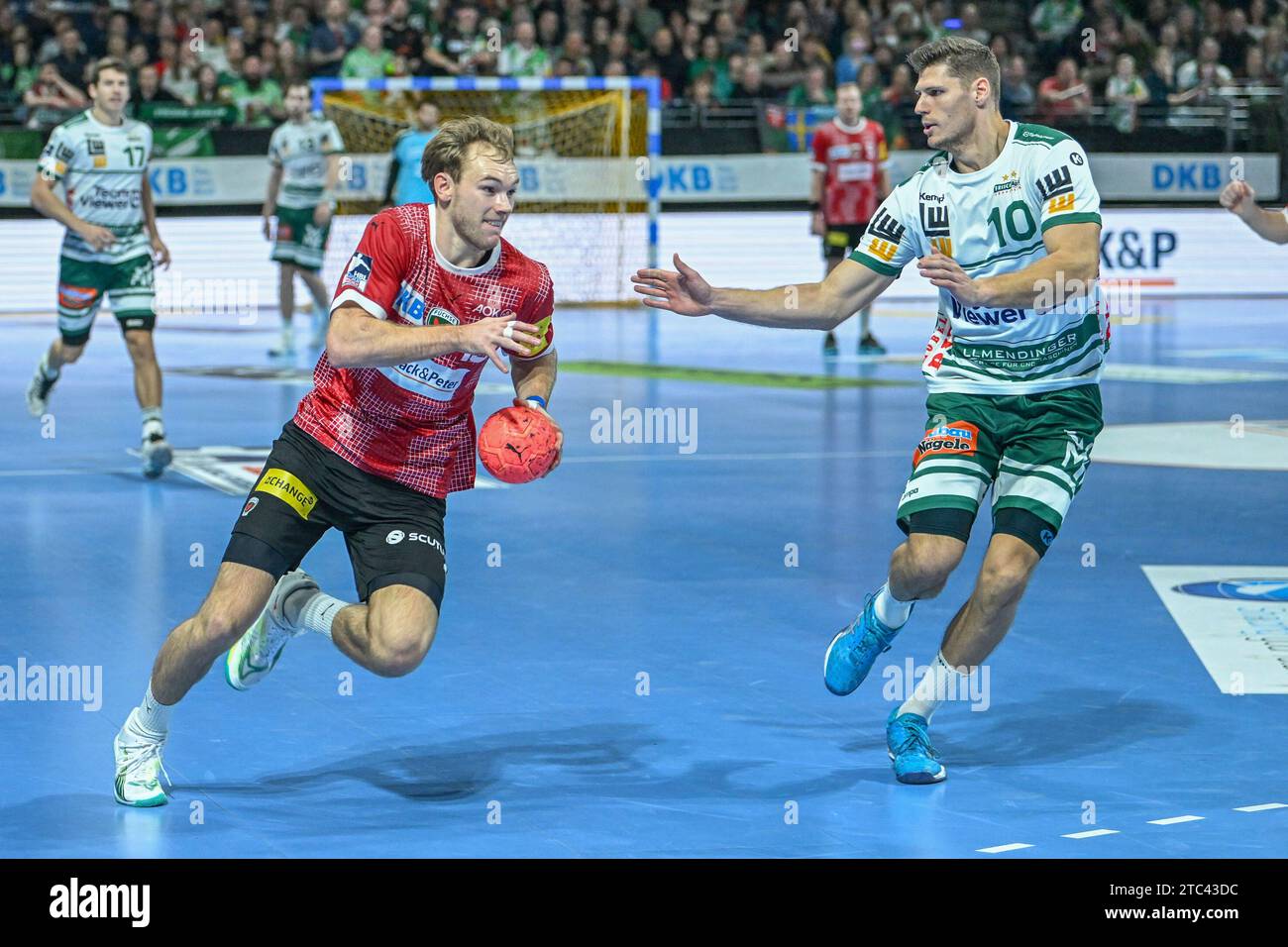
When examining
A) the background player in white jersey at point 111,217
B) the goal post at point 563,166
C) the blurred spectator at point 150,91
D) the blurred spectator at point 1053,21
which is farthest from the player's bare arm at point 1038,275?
the blurred spectator at point 1053,21

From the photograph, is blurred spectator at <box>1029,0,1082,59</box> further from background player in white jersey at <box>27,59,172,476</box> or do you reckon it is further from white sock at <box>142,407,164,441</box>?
white sock at <box>142,407,164,441</box>

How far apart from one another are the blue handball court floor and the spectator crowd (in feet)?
38.3

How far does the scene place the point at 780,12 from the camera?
27625 millimetres

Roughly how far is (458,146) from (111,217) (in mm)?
6540

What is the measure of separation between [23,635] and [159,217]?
16.7m

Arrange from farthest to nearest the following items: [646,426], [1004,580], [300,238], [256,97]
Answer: [256,97] < [300,238] < [646,426] < [1004,580]

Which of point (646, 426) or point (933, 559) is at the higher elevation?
point (933, 559)

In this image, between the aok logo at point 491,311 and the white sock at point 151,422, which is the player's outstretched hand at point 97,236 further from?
the aok logo at point 491,311

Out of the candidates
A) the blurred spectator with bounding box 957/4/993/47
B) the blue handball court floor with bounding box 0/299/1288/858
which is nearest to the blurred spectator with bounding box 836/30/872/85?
the blurred spectator with bounding box 957/4/993/47

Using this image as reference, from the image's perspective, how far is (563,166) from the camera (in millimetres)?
24516

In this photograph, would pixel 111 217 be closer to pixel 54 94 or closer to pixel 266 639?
pixel 266 639

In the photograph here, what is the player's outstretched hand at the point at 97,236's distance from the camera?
36.3ft
